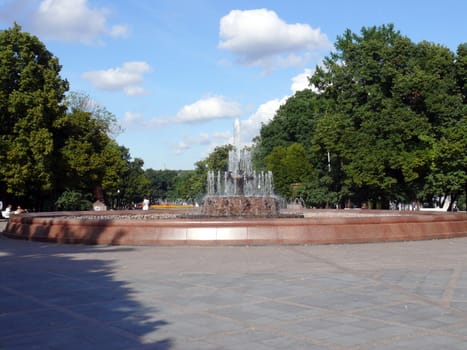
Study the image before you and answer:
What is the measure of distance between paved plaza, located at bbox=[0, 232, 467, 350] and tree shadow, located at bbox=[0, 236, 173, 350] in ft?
0.04

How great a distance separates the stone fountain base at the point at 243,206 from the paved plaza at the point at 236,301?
7299 millimetres

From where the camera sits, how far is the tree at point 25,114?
3341 centimetres

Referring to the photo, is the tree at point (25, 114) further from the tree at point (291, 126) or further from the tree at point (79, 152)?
the tree at point (291, 126)

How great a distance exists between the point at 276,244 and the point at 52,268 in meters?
5.77

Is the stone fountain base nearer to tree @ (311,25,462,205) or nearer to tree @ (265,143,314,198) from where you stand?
tree @ (311,25,462,205)

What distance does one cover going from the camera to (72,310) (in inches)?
264

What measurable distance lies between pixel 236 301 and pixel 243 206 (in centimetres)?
1276

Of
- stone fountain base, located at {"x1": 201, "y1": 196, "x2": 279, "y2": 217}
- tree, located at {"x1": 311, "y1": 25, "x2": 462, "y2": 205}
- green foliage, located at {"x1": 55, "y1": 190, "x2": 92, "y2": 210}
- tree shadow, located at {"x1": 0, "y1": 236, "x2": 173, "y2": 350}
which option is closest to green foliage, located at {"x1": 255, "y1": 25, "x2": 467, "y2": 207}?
tree, located at {"x1": 311, "y1": 25, "x2": 462, "y2": 205}

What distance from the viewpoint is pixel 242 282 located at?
8656 millimetres

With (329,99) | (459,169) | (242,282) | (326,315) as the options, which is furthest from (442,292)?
(329,99)

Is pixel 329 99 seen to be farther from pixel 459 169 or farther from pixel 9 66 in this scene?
pixel 9 66

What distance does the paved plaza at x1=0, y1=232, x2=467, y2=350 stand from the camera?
17.7 ft

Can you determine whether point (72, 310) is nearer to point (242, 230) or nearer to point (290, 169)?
point (242, 230)

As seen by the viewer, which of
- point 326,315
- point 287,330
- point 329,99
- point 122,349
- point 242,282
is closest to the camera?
point 122,349
